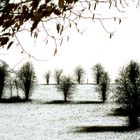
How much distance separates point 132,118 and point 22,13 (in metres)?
61.9

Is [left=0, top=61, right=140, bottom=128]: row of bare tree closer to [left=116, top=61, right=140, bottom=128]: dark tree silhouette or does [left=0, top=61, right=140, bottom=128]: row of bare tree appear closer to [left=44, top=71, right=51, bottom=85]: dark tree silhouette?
[left=116, top=61, right=140, bottom=128]: dark tree silhouette

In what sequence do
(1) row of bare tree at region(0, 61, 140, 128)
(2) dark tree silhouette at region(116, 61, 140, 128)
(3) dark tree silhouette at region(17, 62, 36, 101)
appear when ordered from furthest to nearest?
(3) dark tree silhouette at region(17, 62, 36, 101) < (1) row of bare tree at region(0, 61, 140, 128) < (2) dark tree silhouette at region(116, 61, 140, 128)

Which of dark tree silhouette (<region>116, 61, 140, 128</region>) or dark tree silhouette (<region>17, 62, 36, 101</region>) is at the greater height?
dark tree silhouette (<region>17, 62, 36, 101</region>)

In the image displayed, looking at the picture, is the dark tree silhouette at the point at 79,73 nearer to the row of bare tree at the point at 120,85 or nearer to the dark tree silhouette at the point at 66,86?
the row of bare tree at the point at 120,85

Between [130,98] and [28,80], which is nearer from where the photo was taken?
[130,98]

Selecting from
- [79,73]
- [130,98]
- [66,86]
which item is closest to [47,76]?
[79,73]

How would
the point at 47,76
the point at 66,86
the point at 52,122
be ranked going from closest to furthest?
the point at 52,122
the point at 66,86
the point at 47,76

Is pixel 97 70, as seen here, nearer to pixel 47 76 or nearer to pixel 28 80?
pixel 47 76

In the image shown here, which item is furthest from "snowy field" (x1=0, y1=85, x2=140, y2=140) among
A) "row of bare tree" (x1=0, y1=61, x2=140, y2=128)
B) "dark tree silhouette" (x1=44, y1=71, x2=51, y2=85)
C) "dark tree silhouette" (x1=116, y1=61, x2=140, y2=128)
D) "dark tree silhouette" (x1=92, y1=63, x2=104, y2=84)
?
"dark tree silhouette" (x1=44, y1=71, x2=51, y2=85)

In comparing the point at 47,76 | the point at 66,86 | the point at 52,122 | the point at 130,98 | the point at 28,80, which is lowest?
the point at 52,122

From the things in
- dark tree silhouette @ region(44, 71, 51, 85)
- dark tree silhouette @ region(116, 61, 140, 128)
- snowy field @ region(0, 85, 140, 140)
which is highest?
dark tree silhouette @ region(44, 71, 51, 85)

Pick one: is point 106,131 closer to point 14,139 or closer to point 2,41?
point 14,139

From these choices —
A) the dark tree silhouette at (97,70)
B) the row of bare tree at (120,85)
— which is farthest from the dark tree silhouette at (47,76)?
the dark tree silhouette at (97,70)

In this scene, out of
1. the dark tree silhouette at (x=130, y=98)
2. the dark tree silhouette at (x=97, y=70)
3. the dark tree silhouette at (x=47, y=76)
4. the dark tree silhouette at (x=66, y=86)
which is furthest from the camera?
the dark tree silhouette at (x=47, y=76)
